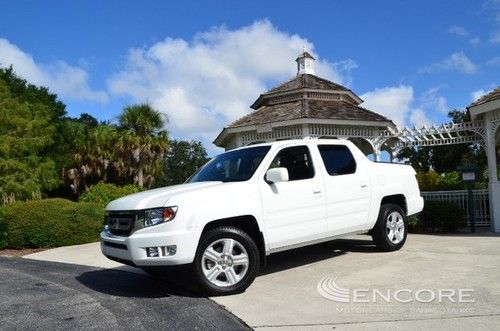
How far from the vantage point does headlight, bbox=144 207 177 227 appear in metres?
5.48

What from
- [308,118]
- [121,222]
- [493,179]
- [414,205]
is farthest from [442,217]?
[121,222]

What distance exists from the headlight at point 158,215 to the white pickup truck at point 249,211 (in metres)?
0.01

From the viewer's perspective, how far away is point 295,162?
6.86 m

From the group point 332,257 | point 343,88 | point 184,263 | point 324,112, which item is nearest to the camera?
point 184,263

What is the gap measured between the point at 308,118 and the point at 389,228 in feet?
22.1

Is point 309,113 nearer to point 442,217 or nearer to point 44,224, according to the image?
point 442,217

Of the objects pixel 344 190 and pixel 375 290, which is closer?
pixel 375 290

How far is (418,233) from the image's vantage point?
37.8 feet

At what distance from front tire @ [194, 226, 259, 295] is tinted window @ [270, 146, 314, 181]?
1.29 meters

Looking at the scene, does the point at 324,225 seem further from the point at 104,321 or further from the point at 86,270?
the point at 86,270

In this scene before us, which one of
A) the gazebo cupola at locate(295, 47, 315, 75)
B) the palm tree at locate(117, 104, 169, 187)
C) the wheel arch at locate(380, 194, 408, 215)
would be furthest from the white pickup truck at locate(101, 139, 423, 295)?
the palm tree at locate(117, 104, 169, 187)

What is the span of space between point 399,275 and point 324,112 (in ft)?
31.1

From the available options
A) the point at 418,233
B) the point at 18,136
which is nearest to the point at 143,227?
the point at 418,233

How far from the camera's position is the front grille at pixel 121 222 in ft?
18.8
